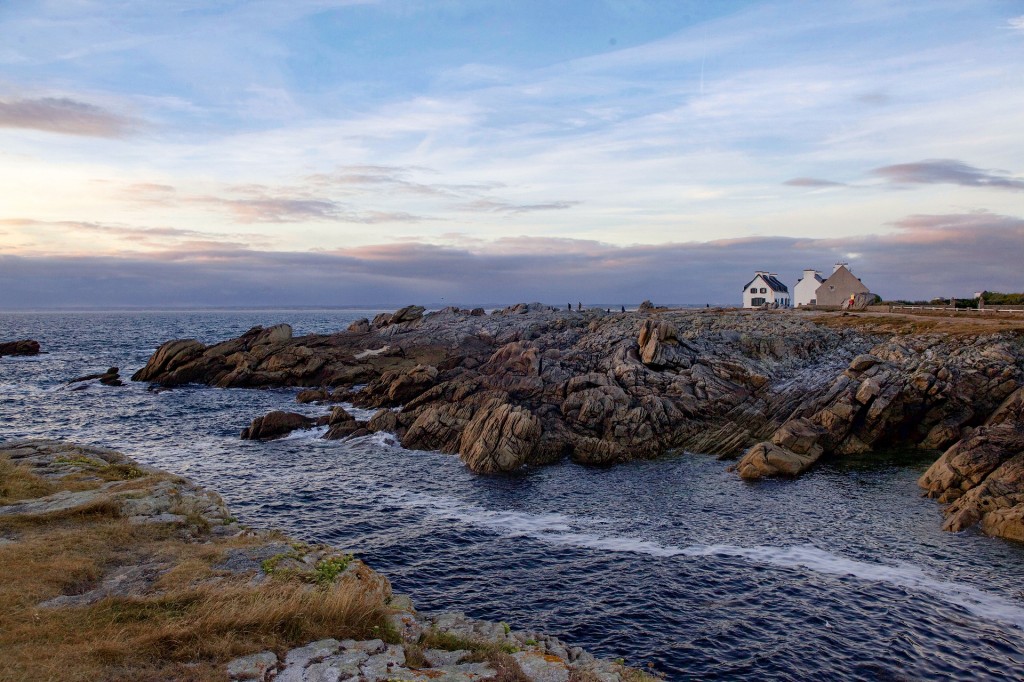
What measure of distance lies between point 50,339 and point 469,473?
6057 inches

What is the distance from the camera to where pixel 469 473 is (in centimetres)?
3931

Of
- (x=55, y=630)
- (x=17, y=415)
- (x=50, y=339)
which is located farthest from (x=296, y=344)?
(x=50, y=339)

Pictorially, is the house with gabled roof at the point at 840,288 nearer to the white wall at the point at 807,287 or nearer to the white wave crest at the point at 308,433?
the white wall at the point at 807,287

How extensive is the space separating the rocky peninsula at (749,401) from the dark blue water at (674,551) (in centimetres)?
198

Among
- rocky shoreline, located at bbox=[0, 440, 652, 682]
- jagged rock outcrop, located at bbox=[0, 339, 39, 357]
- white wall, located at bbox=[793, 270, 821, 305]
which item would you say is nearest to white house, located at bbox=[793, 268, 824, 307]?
white wall, located at bbox=[793, 270, 821, 305]

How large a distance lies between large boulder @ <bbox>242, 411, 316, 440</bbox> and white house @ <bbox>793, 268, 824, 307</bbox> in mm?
85361

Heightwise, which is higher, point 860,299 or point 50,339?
point 860,299

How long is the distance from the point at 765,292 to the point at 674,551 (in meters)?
98.1

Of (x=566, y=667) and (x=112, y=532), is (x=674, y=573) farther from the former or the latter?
(x=112, y=532)

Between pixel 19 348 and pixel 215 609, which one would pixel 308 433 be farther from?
pixel 19 348

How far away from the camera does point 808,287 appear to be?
340ft

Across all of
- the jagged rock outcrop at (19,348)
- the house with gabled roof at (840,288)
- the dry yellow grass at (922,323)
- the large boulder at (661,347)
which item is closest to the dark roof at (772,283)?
the house with gabled roof at (840,288)

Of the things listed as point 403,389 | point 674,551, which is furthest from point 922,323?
point 403,389

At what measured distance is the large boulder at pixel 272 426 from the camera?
4856cm
